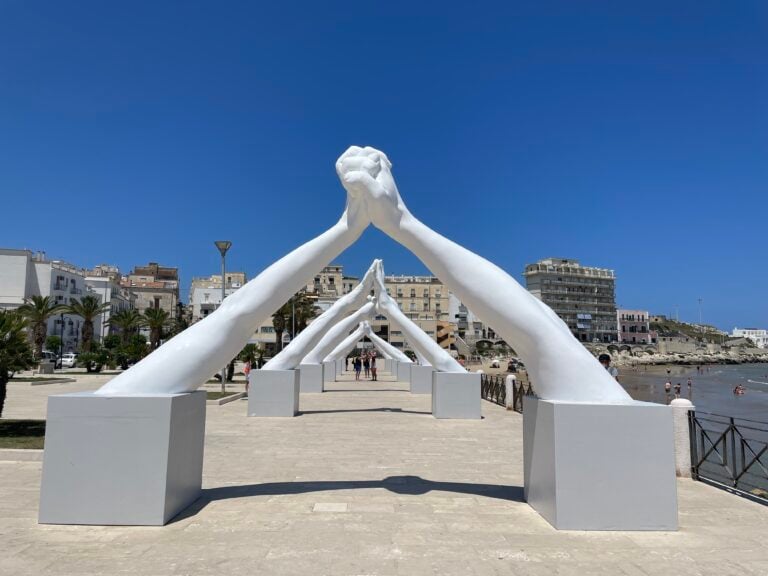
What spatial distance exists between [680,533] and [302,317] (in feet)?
168

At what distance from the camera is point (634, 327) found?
142125mm

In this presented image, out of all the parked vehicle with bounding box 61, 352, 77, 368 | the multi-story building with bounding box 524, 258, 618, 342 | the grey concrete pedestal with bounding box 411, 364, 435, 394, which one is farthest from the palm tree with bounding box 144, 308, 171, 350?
the multi-story building with bounding box 524, 258, 618, 342

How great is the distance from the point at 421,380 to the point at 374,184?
17522mm

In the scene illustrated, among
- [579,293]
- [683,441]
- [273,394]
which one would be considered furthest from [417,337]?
[579,293]

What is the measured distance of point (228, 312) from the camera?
7289 mm

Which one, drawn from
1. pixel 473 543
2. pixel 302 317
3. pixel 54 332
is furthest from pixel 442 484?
pixel 54 332

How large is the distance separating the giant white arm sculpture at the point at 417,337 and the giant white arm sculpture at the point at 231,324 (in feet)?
31.6

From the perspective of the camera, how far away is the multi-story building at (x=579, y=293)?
4879 inches

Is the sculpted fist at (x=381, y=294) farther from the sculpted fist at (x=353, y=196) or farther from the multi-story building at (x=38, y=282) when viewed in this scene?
the multi-story building at (x=38, y=282)

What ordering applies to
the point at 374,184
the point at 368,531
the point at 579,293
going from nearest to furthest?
the point at 368,531 < the point at 374,184 < the point at 579,293

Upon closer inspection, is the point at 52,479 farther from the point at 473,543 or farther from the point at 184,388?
the point at 473,543

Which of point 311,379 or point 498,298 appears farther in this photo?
point 311,379

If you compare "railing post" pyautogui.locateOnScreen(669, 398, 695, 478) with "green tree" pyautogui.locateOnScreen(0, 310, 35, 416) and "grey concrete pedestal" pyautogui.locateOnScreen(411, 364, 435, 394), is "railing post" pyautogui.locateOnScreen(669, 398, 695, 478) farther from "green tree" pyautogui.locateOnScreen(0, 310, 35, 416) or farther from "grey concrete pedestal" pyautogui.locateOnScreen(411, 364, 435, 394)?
"grey concrete pedestal" pyautogui.locateOnScreen(411, 364, 435, 394)

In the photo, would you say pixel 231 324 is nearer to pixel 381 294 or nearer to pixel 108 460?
pixel 108 460
